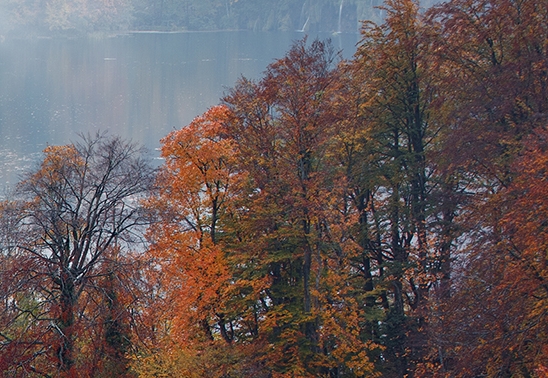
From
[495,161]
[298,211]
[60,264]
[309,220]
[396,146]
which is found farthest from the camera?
[396,146]

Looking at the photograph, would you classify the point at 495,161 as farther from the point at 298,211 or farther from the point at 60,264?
the point at 60,264

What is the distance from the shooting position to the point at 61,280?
1460cm

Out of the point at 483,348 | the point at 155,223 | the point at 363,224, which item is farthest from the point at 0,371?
the point at 363,224

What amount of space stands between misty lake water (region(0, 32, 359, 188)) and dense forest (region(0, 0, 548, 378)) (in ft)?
78.3

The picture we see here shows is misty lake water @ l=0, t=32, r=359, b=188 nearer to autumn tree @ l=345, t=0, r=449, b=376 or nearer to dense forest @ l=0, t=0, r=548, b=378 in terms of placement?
autumn tree @ l=345, t=0, r=449, b=376

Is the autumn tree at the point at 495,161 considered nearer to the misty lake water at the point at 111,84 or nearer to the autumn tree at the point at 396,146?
the autumn tree at the point at 396,146

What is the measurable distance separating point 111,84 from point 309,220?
105643 millimetres

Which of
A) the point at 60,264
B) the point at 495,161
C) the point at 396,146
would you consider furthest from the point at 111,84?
the point at 495,161

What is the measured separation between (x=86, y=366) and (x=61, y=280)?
7.25ft

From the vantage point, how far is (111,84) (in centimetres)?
11575

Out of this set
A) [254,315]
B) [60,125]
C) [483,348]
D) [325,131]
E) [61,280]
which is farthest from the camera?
[60,125]

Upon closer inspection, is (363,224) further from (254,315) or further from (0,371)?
(0,371)

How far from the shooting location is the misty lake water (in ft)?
246

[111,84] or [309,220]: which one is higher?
[111,84]
